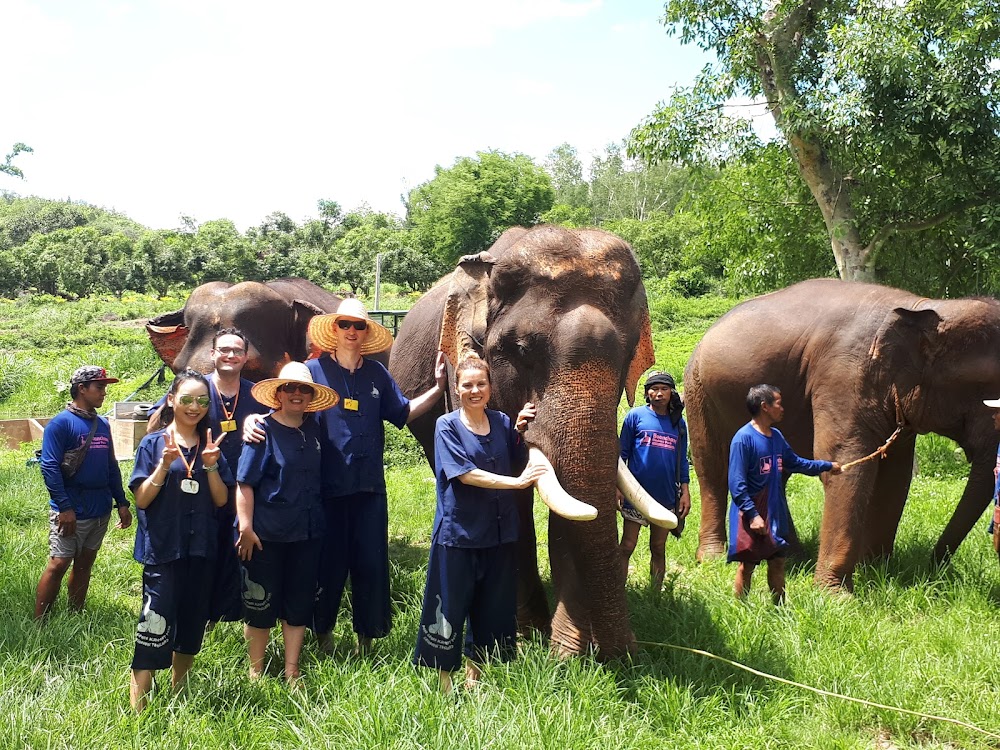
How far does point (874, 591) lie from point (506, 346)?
3184 mm

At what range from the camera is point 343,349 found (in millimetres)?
4090

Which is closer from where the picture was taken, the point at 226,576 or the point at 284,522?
the point at 284,522

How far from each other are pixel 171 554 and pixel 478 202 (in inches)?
1886

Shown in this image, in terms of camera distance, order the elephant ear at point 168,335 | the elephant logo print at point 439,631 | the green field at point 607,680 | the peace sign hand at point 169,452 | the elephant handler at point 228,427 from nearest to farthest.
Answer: the green field at point 607,680
the peace sign hand at point 169,452
the elephant logo print at point 439,631
the elephant handler at point 228,427
the elephant ear at point 168,335

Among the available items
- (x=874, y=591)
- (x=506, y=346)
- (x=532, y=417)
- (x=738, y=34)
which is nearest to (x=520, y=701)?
(x=532, y=417)

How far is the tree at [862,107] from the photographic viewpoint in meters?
8.48

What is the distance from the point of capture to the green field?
3.17 m

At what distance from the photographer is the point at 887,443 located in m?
5.43

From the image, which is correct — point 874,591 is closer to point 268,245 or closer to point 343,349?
point 343,349

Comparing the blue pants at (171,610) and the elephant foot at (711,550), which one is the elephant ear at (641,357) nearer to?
the blue pants at (171,610)

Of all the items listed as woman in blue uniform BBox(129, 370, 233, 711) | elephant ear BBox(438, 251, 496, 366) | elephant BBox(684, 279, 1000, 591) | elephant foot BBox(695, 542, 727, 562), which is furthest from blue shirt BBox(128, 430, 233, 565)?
elephant foot BBox(695, 542, 727, 562)

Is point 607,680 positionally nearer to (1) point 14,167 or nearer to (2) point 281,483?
(2) point 281,483

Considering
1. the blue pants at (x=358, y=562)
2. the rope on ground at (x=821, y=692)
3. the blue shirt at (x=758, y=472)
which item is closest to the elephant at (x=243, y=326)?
the blue pants at (x=358, y=562)

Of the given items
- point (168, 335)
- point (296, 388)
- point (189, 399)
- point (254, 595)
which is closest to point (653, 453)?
point (296, 388)
